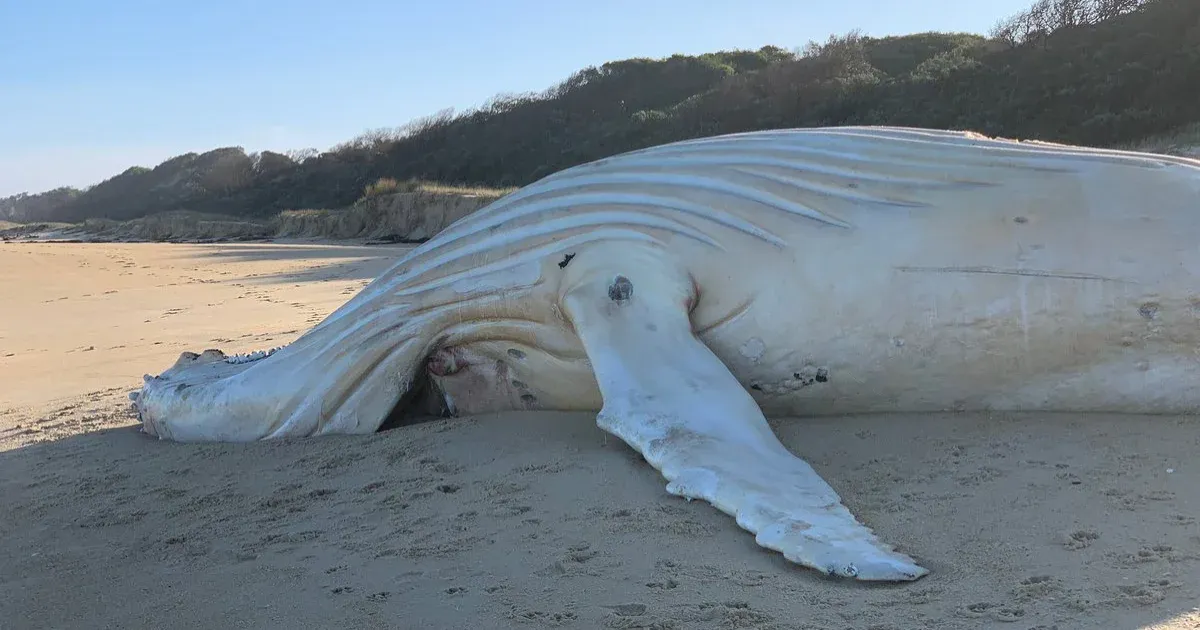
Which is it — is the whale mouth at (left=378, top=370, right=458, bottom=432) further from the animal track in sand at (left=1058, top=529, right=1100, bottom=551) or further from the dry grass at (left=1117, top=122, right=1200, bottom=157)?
the dry grass at (left=1117, top=122, right=1200, bottom=157)

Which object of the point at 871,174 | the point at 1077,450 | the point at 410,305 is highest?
the point at 871,174

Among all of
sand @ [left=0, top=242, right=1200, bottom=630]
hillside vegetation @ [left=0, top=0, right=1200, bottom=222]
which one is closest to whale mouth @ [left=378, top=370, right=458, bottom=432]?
sand @ [left=0, top=242, right=1200, bottom=630]

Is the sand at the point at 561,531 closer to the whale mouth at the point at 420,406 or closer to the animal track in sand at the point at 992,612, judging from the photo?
the animal track in sand at the point at 992,612

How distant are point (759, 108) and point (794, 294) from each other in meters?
38.8

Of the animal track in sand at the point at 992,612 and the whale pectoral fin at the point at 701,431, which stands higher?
the whale pectoral fin at the point at 701,431

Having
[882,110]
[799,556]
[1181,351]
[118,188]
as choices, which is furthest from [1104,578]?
[118,188]

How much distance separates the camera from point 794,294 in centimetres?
387

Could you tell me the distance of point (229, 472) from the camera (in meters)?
4.09

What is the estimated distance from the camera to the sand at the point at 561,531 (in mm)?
2285

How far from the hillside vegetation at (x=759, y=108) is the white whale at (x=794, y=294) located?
2037 centimetres

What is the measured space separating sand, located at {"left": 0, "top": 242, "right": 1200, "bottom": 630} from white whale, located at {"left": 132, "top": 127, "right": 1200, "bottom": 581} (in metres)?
0.19

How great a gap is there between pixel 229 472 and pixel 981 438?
3.23 m

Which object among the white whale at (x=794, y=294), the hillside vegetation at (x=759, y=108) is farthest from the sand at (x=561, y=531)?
the hillside vegetation at (x=759, y=108)

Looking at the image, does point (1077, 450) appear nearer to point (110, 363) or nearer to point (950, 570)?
point (950, 570)
